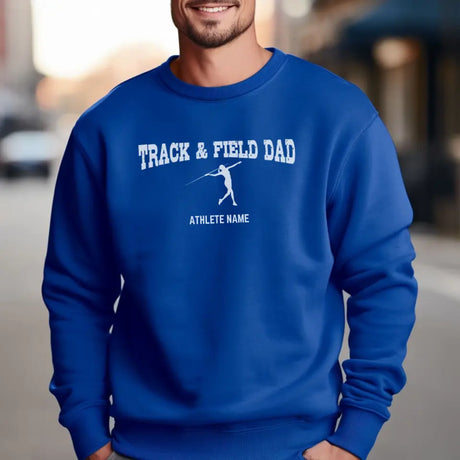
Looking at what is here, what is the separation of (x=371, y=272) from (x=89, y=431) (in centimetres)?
69

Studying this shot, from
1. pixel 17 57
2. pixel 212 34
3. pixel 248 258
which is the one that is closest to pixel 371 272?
pixel 248 258

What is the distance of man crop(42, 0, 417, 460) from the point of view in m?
2.05

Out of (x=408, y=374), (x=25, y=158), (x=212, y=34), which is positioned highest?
(x=212, y=34)

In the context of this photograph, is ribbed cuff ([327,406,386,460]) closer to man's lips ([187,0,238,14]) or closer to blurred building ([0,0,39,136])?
man's lips ([187,0,238,14])

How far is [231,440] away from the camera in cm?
208

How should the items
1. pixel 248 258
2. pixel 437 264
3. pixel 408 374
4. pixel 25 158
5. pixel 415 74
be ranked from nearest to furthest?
pixel 248 258
pixel 408 374
pixel 437 264
pixel 415 74
pixel 25 158

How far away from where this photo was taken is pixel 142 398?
6.92ft

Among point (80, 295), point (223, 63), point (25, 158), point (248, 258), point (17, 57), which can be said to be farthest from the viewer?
point (17, 57)

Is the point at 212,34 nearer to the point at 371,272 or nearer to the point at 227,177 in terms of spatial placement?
the point at 227,177

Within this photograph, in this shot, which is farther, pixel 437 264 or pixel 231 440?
pixel 437 264

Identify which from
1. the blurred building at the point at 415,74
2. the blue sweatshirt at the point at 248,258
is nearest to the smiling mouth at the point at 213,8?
the blue sweatshirt at the point at 248,258

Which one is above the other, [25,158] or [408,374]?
[408,374]

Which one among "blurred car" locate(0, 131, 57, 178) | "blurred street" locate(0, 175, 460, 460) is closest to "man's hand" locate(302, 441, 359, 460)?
"blurred street" locate(0, 175, 460, 460)

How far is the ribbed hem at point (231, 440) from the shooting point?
2.08 m
